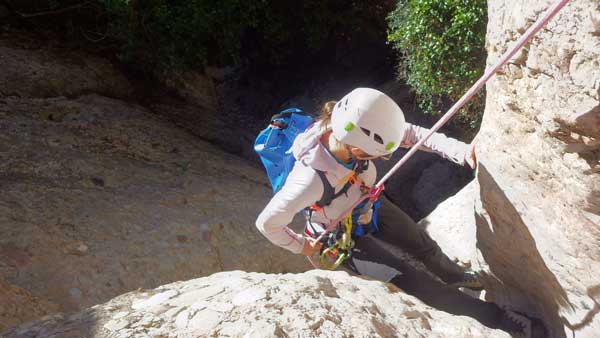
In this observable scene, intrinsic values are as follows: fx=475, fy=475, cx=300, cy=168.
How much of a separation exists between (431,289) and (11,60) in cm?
501

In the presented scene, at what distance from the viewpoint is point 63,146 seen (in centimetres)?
450

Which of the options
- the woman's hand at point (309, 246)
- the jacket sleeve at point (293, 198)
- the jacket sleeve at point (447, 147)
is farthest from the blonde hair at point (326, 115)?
the woman's hand at point (309, 246)

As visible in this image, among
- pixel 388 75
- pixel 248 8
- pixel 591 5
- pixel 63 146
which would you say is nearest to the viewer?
pixel 591 5

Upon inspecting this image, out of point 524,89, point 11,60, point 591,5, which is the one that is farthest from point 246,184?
point 591,5

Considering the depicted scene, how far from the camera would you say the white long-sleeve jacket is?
101 inches

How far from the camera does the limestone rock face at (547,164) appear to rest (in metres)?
1.83

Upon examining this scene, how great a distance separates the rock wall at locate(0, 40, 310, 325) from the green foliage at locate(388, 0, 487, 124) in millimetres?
2076

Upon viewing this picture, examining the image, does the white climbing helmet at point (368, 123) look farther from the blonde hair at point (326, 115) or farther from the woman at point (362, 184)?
the blonde hair at point (326, 115)

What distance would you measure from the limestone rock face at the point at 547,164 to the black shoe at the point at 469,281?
0.55m

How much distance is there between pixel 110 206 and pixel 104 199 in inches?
4.7

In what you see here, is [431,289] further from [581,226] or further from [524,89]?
[524,89]

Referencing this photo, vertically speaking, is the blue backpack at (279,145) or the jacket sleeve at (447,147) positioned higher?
the jacket sleeve at (447,147)

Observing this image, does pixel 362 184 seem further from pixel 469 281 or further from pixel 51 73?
pixel 51 73

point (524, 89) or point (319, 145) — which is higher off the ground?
point (524, 89)
